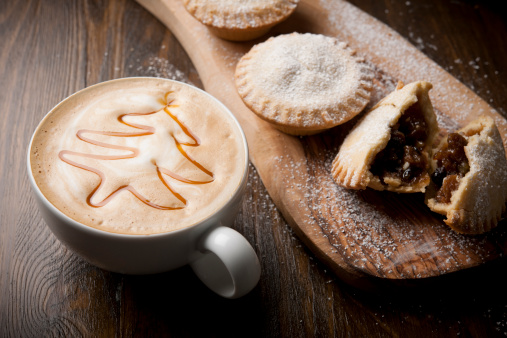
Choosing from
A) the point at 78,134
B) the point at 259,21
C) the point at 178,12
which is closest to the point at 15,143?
the point at 78,134

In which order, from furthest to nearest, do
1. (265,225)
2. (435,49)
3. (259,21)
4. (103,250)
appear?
(435,49), (259,21), (265,225), (103,250)

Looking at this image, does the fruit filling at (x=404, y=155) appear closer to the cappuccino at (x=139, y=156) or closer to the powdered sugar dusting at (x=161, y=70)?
the cappuccino at (x=139, y=156)

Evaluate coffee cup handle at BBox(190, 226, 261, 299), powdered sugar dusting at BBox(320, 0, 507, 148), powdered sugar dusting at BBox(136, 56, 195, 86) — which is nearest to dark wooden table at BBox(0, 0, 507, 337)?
powdered sugar dusting at BBox(136, 56, 195, 86)

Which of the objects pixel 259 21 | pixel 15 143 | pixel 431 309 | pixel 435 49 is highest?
pixel 259 21

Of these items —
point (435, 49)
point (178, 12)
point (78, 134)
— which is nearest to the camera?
point (78, 134)

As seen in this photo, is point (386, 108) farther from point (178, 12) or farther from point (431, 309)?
point (178, 12)

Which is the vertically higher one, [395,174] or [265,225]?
[395,174]

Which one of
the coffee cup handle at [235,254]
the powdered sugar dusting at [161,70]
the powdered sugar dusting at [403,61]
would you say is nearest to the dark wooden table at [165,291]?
the powdered sugar dusting at [161,70]
